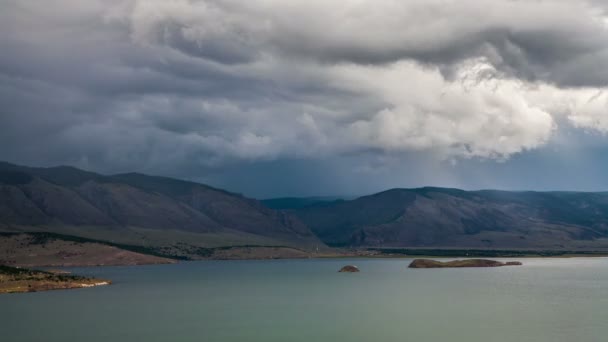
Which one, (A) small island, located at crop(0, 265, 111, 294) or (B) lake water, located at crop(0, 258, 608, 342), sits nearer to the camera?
(B) lake water, located at crop(0, 258, 608, 342)

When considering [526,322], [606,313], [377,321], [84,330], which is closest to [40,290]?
[84,330]

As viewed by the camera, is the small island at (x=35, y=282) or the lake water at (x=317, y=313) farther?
the small island at (x=35, y=282)

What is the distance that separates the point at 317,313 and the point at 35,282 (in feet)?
299

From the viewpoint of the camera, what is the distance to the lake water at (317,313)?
92.3m

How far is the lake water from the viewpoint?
303 ft

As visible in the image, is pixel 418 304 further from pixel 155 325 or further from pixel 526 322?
pixel 155 325

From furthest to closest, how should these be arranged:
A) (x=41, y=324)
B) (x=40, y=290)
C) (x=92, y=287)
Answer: (x=92, y=287) < (x=40, y=290) < (x=41, y=324)

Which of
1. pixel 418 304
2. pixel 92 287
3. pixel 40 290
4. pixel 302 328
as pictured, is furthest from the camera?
pixel 92 287

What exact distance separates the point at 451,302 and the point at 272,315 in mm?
39508

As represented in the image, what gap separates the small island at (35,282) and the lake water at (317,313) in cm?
917

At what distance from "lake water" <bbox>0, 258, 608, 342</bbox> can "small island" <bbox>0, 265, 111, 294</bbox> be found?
361 inches

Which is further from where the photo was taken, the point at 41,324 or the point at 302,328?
the point at 41,324

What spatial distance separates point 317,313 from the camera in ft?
388

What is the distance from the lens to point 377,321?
106 metres
